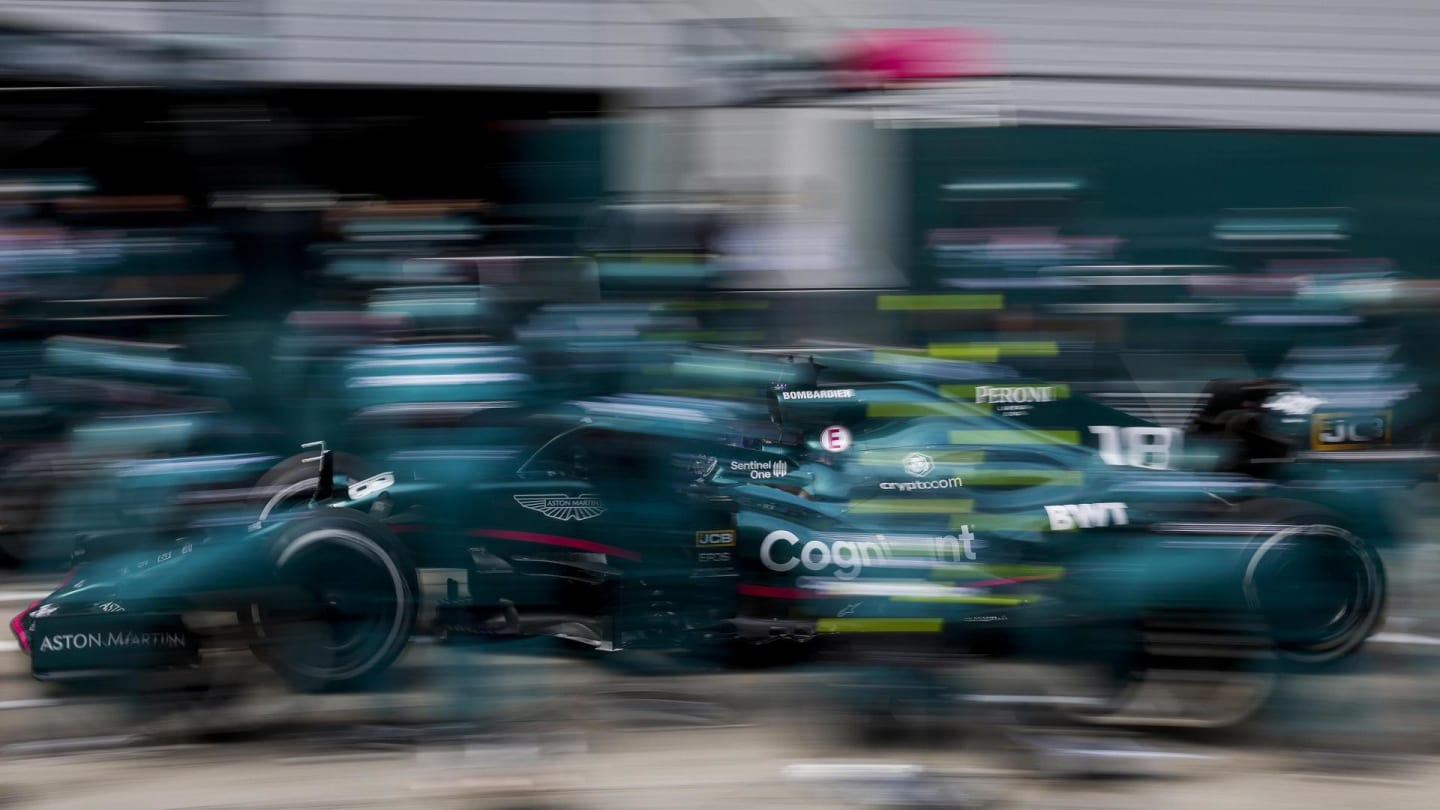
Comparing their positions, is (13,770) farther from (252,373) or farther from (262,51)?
(262,51)

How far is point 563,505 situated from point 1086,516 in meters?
1.61

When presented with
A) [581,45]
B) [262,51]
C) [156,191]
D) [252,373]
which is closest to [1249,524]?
[252,373]

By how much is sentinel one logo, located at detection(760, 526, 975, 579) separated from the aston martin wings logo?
0.59 metres

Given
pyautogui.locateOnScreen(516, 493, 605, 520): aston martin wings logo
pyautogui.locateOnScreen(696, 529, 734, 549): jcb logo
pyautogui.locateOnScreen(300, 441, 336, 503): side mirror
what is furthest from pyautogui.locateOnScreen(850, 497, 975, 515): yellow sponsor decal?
pyautogui.locateOnScreen(300, 441, 336, 503): side mirror

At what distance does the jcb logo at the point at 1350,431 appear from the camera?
3961mm

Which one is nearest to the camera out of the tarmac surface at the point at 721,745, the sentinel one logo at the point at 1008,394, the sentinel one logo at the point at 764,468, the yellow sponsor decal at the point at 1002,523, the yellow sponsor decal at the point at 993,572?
the tarmac surface at the point at 721,745

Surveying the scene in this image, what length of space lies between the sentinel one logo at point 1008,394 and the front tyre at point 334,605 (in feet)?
7.83

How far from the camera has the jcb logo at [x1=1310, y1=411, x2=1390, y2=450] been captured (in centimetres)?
396

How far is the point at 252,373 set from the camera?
4.41 metres

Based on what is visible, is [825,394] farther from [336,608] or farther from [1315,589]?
[336,608]

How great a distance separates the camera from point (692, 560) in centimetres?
421

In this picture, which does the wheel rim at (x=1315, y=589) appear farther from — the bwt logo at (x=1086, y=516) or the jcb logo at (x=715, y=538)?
the jcb logo at (x=715, y=538)

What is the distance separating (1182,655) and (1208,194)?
586 cm

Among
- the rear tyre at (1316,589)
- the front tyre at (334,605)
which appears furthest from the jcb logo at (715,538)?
the rear tyre at (1316,589)
